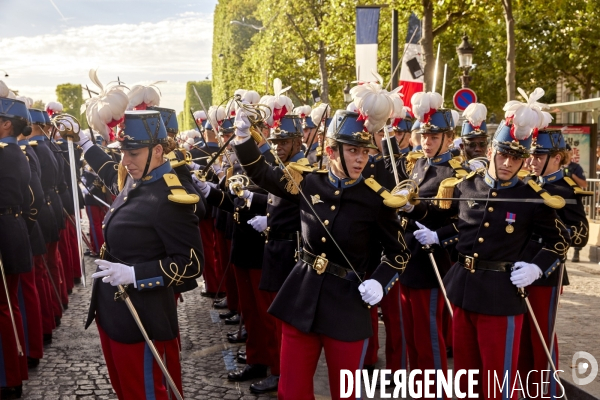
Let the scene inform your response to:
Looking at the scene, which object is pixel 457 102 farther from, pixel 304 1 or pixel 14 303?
pixel 304 1

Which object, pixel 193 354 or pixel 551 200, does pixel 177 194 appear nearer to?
pixel 551 200

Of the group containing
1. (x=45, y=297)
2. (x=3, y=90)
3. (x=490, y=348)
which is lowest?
(x=45, y=297)

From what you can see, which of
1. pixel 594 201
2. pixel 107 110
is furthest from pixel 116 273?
pixel 594 201

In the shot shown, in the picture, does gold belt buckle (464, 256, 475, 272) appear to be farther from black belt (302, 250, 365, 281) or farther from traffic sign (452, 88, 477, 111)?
traffic sign (452, 88, 477, 111)

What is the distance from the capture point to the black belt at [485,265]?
5.43 metres

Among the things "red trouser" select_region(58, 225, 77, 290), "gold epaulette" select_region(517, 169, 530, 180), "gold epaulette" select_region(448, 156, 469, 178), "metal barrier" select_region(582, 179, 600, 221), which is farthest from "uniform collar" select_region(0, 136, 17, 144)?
"metal barrier" select_region(582, 179, 600, 221)

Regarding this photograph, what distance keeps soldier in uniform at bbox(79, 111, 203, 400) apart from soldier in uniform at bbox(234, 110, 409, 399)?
1.96ft

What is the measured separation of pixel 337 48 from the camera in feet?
95.0

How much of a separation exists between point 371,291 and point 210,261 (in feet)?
21.8

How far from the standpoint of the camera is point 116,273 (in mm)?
4328

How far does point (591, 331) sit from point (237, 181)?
4610mm

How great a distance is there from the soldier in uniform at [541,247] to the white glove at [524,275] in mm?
660

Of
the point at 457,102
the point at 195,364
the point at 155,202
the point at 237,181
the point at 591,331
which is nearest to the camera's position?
the point at 155,202

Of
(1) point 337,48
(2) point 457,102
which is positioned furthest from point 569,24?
(2) point 457,102
